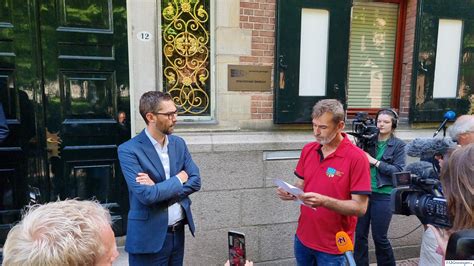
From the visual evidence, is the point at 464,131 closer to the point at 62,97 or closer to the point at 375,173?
the point at 375,173

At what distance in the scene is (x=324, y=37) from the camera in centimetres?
404

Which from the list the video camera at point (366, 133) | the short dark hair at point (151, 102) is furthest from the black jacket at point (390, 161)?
the short dark hair at point (151, 102)

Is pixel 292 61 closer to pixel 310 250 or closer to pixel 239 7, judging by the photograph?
pixel 239 7

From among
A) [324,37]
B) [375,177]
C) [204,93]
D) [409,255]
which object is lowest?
[409,255]

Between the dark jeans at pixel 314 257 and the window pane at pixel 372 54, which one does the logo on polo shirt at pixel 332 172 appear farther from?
the window pane at pixel 372 54

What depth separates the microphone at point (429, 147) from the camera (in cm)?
217

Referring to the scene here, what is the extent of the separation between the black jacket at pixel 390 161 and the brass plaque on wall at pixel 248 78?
4.77 ft

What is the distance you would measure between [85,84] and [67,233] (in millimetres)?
2803

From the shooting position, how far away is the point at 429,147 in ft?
7.25

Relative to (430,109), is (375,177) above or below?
below

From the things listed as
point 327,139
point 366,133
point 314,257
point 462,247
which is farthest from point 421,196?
point 366,133

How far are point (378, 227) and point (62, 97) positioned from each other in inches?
135

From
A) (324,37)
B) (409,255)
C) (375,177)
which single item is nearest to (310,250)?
(375,177)

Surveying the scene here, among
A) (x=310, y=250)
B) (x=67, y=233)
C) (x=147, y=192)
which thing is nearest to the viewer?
(x=67, y=233)
